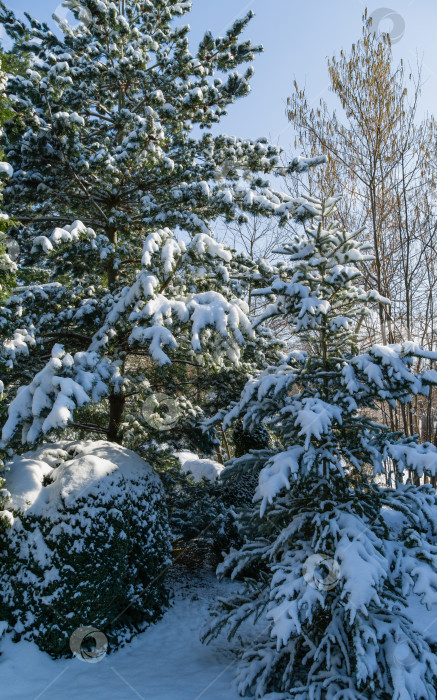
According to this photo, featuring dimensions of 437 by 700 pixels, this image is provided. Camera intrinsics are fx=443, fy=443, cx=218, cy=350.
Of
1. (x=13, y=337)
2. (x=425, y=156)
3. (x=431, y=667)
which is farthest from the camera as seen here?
(x=425, y=156)

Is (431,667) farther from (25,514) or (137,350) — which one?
(137,350)

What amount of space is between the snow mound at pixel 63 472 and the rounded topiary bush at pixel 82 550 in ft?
0.03

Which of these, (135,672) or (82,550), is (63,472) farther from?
(135,672)

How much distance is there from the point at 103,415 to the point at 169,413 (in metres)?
2.94

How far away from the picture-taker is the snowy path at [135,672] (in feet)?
11.7

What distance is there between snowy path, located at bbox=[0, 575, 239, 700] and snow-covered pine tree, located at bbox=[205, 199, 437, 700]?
374mm

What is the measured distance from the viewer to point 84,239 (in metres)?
6.18

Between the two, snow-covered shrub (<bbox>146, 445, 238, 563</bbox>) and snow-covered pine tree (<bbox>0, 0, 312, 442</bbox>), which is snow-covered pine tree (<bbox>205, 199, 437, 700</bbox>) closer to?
snow-covered pine tree (<bbox>0, 0, 312, 442</bbox>)

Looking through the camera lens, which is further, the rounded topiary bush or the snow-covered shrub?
the snow-covered shrub

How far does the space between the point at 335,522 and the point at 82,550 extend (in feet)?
7.98

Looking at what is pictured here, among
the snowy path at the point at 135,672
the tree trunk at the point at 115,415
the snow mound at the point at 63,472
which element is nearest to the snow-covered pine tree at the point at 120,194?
the tree trunk at the point at 115,415

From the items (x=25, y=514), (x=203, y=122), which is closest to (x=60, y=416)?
(x=25, y=514)

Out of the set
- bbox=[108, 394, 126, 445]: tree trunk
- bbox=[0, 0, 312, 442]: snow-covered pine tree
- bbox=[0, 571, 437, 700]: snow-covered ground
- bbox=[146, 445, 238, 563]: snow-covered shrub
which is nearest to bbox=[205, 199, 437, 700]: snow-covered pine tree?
bbox=[0, 571, 437, 700]: snow-covered ground

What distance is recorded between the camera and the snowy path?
3557 mm
